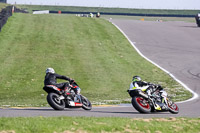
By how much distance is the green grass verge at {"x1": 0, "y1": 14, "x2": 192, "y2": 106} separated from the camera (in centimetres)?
2205

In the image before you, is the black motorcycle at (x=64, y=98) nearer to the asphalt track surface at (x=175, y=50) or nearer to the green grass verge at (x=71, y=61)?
the asphalt track surface at (x=175, y=50)

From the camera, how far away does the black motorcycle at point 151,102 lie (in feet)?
44.6

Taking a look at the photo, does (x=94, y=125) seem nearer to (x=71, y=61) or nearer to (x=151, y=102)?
(x=151, y=102)

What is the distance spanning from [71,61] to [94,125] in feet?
65.8

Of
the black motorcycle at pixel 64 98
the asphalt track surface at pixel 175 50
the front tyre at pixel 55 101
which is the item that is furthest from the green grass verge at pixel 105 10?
the front tyre at pixel 55 101

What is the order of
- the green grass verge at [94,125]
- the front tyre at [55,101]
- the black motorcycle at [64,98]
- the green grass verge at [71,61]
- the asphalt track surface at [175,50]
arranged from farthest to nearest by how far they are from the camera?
the asphalt track surface at [175,50], the green grass verge at [71,61], the black motorcycle at [64,98], the front tyre at [55,101], the green grass verge at [94,125]

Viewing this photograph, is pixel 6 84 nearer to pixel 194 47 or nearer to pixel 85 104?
pixel 85 104

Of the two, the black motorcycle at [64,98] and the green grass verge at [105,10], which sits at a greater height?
the green grass verge at [105,10]

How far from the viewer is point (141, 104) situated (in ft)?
44.8

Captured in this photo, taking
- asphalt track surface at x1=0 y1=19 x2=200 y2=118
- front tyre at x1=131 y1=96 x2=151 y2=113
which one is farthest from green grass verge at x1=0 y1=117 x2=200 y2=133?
asphalt track surface at x1=0 y1=19 x2=200 y2=118

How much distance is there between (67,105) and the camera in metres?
14.2

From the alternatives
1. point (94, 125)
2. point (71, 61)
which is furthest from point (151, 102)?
point (71, 61)

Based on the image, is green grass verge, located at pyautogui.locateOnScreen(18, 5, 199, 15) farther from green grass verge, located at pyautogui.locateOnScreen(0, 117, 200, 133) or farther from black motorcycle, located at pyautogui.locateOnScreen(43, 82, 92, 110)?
green grass verge, located at pyautogui.locateOnScreen(0, 117, 200, 133)

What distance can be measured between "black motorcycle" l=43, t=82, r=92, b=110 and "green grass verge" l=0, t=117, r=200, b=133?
119 inches
